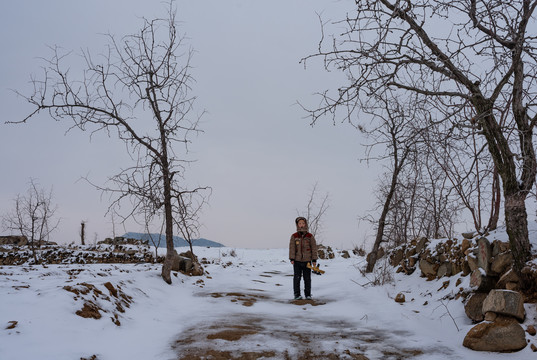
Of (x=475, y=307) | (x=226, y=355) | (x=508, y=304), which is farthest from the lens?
(x=475, y=307)

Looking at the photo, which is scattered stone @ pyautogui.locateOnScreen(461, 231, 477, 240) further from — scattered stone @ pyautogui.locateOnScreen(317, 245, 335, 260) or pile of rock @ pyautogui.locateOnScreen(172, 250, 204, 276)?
scattered stone @ pyautogui.locateOnScreen(317, 245, 335, 260)

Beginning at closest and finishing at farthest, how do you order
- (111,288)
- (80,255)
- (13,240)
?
1. (111,288)
2. (80,255)
3. (13,240)

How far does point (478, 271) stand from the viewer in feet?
18.5

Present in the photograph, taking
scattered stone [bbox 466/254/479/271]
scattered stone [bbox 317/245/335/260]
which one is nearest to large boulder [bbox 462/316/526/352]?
scattered stone [bbox 466/254/479/271]

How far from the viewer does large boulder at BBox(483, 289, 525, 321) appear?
435 cm

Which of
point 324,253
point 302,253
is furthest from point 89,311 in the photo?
point 324,253

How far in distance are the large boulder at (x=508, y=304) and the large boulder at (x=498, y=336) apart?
0.09 meters

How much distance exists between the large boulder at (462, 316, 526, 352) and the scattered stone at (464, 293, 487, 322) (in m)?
0.73

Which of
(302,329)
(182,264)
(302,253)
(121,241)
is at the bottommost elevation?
(302,329)

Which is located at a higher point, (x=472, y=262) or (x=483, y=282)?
(x=472, y=262)

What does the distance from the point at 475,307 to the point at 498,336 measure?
3.52 feet

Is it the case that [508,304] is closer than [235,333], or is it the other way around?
[508,304]

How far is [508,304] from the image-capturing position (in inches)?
172

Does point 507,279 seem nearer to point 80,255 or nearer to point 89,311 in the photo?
point 89,311
